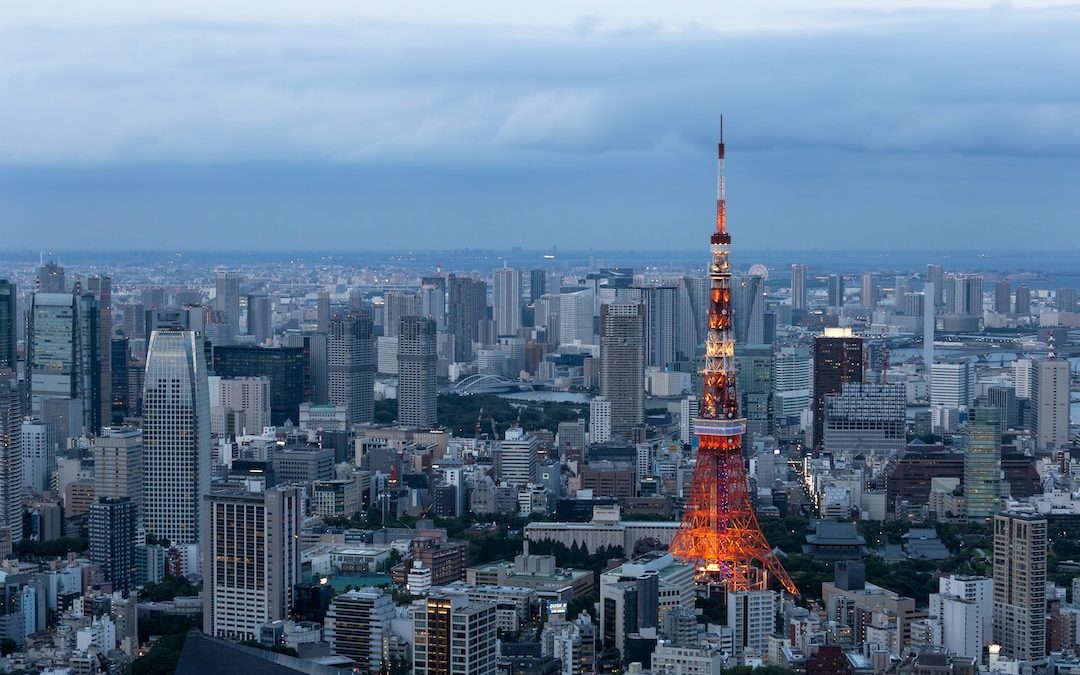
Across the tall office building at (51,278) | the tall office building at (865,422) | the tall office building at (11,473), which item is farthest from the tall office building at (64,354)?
the tall office building at (865,422)

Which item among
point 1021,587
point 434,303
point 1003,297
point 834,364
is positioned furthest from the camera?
point 1003,297

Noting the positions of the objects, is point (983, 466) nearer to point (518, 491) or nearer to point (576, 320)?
point (518, 491)

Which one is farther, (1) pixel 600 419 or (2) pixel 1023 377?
(2) pixel 1023 377

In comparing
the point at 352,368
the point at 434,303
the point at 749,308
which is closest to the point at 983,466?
the point at 352,368

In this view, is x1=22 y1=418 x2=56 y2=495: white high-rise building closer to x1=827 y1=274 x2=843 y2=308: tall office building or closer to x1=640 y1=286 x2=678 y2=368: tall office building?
x1=640 y1=286 x2=678 y2=368: tall office building

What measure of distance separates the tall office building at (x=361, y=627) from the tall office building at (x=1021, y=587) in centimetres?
491

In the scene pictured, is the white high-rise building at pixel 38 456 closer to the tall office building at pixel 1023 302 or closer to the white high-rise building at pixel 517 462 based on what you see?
the white high-rise building at pixel 517 462

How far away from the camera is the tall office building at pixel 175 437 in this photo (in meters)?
21.2

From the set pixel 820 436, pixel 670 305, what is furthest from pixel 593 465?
pixel 670 305

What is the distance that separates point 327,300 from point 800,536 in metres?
28.9

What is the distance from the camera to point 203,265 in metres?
48.2

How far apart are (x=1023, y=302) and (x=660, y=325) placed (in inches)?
658

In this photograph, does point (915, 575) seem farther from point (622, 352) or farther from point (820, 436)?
point (622, 352)

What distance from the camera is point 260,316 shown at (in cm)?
4600
